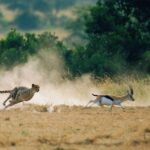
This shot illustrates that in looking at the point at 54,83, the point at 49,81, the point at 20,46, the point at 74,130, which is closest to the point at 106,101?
the point at 74,130

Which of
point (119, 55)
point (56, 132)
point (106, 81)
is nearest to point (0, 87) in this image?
point (106, 81)

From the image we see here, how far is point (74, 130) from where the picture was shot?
15891mm

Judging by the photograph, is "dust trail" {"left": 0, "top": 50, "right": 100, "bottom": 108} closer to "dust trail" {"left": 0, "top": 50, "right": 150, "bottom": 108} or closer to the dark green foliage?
"dust trail" {"left": 0, "top": 50, "right": 150, "bottom": 108}

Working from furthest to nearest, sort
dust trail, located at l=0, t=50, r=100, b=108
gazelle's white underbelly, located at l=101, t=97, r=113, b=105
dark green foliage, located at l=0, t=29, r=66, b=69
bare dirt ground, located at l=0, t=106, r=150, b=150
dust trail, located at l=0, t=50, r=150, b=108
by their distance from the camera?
dark green foliage, located at l=0, t=29, r=66, b=69, dust trail, located at l=0, t=50, r=100, b=108, dust trail, located at l=0, t=50, r=150, b=108, gazelle's white underbelly, located at l=101, t=97, r=113, b=105, bare dirt ground, located at l=0, t=106, r=150, b=150

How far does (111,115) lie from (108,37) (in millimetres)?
18959

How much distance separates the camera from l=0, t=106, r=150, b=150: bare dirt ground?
47.2 ft

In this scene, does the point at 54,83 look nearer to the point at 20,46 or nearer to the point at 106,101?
the point at 106,101

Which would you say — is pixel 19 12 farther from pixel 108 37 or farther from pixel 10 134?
pixel 10 134

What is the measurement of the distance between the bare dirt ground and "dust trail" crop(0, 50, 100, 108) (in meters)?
5.47

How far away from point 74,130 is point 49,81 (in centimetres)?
1741

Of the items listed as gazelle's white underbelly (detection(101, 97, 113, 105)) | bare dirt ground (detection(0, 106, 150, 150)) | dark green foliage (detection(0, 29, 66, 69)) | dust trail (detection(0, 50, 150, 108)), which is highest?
dark green foliage (detection(0, 29, 66, 69))

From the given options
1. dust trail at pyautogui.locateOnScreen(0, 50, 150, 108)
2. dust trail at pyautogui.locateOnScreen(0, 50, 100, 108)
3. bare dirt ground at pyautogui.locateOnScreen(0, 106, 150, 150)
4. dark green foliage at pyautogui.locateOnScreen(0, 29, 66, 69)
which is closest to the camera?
bare dirt ground at pyautogui.locateOnScreen(0, 106, 150, 150)

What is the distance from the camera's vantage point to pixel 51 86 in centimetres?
3050

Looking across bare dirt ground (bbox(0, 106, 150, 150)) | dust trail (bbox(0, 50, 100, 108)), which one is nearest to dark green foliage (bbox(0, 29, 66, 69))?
dust trail (bbox(0, 50, 100, 108))
